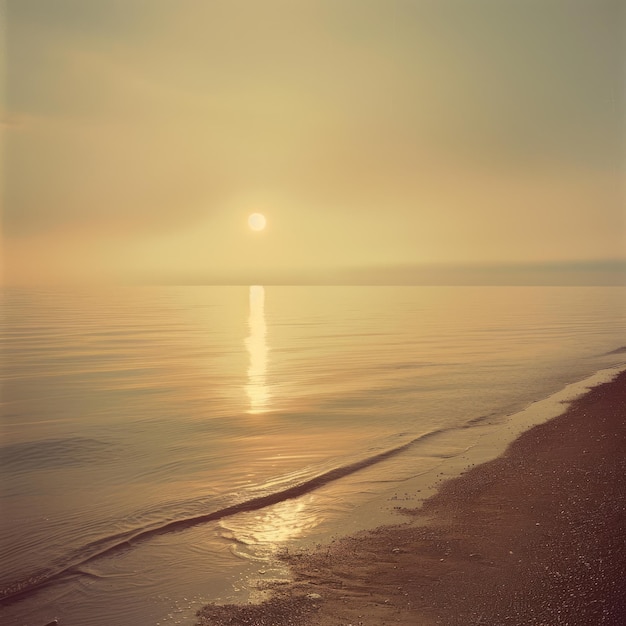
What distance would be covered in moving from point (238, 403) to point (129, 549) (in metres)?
15.6

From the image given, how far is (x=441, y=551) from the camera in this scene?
10742mm

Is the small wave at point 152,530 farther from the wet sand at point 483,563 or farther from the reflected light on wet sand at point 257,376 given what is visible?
the reflected light on wet sand at point 257,376

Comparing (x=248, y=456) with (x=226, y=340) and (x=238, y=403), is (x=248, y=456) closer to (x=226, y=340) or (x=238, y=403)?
(x=238, y=403)

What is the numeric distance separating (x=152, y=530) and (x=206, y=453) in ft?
20.4

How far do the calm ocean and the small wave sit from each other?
4 cm

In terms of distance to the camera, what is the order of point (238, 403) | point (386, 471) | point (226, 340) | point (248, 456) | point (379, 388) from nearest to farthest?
1. point (386, 471)
2. point (248, 456)
3. point (238, 403)
4. point (379, 388)
5. point (226, 340)

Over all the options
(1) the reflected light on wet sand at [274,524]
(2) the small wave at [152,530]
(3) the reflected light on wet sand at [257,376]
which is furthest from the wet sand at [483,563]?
(3) the reflected light on wet sand at [257,376]

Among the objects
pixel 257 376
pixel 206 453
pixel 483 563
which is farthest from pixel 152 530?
pixel 257 376

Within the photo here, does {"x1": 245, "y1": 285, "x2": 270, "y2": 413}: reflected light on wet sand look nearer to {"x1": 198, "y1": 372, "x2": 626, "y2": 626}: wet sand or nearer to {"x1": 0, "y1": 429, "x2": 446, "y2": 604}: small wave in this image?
{"x1": 0, "y1": 429, "x2": 446, "y2": 604}: small wave

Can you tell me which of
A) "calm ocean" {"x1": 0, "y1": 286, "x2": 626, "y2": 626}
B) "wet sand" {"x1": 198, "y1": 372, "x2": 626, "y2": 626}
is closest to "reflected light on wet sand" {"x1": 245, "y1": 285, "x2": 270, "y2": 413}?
"calm ocean" {"x1": 0, "y1": 286, "x2": 626, "y2": 626}

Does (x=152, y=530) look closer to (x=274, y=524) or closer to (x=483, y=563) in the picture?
(x=274, y=524)

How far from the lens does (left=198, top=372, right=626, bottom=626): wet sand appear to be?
340 inches

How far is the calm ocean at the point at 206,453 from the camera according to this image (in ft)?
35.8

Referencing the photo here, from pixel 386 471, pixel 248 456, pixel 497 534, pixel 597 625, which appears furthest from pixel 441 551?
pixel 248 456
